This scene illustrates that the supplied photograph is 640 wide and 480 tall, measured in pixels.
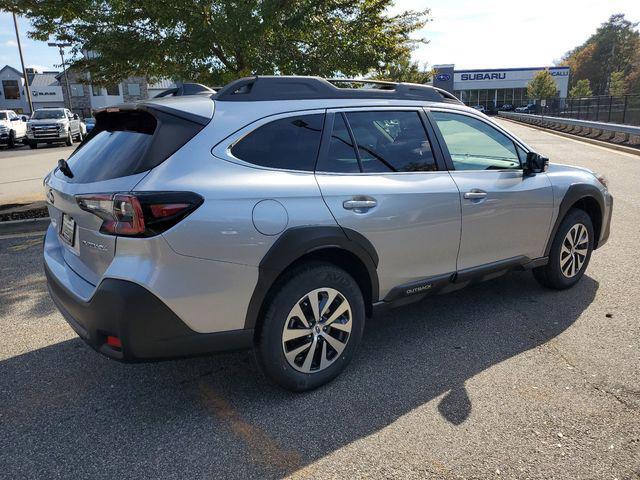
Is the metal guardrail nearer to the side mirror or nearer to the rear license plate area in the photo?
the side mirror

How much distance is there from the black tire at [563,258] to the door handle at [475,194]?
1163 mm

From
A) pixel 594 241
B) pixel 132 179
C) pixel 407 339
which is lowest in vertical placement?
pixel 407 339

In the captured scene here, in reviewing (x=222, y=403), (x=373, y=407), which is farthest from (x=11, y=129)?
(x=373, y=407)

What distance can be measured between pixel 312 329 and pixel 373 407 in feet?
1.86

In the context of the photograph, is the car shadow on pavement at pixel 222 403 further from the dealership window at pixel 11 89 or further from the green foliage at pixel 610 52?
the green foliage at pixel 610 52

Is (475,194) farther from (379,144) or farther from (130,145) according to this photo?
(130,145)

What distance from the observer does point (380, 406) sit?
9.79 feet

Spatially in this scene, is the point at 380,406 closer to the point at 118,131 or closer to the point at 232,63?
the point at 118,131

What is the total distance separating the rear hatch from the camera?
104 inches

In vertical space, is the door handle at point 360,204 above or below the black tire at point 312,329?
above

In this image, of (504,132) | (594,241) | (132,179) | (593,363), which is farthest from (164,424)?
Result: (594,241)

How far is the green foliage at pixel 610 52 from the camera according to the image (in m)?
97.5

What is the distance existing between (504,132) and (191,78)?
6662 mm

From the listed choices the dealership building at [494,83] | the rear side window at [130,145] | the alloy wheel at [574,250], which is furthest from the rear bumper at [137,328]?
the dealership building at [494,83]
